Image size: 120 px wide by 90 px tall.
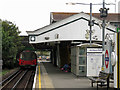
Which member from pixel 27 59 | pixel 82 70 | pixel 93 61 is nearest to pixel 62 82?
pixel 93 61

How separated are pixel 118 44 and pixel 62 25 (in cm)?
1764

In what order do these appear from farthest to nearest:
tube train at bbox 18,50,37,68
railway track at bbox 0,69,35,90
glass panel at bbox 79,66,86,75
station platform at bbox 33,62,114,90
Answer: tube train at bbox 18,50,37,68 → glass panel at bbox 79,66,86,75 → railway track at bbox 0,69,35,90 → station platform at bbox 33,62,114,90

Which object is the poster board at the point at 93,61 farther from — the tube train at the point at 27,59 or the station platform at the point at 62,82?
the tube train at the point at 27,59

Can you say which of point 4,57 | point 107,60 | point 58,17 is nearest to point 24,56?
point 4,57

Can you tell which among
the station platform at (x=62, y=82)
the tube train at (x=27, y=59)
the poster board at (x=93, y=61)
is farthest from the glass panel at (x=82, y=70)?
the tube train at (x=27, y=59)

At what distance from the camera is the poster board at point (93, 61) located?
17.4 metres

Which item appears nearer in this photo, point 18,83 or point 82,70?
point 82,70

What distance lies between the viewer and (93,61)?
17.7 meters

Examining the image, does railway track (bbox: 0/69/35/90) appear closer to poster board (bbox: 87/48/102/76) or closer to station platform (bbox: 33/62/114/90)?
station platform (bbox: 33/62/114/90)

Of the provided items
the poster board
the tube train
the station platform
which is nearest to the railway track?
the station platform

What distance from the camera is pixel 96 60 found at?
1789 cm

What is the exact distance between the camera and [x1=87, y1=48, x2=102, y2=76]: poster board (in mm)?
17442

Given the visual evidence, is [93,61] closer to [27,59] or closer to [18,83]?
[18,83]

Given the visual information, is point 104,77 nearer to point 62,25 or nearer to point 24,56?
point 62,25
